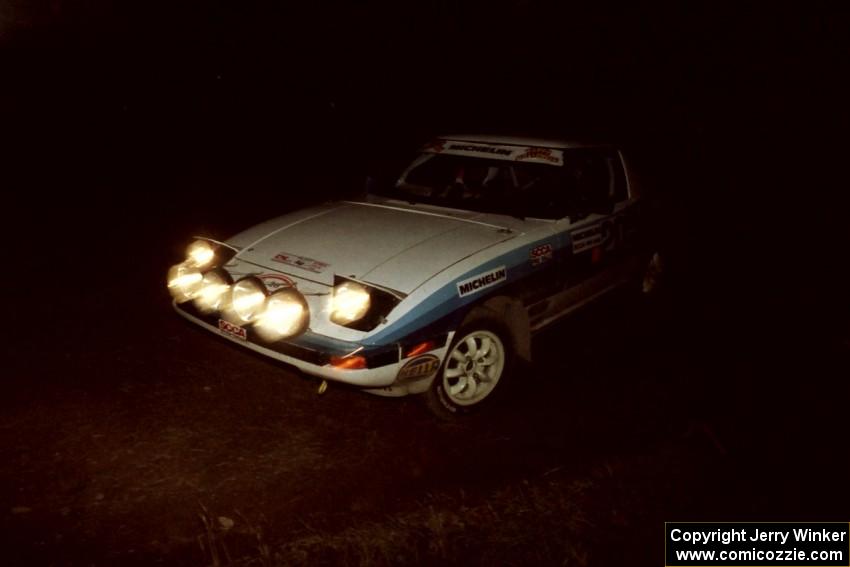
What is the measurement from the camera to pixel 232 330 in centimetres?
347

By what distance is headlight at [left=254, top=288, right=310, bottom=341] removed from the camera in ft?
10.8

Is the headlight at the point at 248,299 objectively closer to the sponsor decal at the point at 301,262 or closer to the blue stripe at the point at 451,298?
the sponsor decal at the point at 301,262

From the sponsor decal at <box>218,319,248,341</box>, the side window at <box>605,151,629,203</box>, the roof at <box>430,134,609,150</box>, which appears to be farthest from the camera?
the side window at <box>605,151,629,203</box>

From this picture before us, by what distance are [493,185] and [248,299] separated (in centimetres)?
224

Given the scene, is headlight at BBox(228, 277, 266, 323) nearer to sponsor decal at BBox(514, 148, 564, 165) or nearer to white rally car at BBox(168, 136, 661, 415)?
white rally car at BBox(168, 136, 661, 415)

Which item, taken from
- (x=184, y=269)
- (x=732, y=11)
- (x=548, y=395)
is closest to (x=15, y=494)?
(x=184, y=269)

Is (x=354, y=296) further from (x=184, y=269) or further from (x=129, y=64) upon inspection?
(x=129, y=64)

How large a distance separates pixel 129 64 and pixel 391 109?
240 inches

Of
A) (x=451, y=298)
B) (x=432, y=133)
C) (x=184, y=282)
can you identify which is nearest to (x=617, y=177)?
(x=451, y=298)

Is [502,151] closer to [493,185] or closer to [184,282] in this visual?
[493,185]

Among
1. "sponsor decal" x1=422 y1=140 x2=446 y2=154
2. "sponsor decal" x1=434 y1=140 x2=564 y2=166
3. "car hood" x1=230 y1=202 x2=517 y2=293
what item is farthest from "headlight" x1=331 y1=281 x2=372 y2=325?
"sponsor decal" x1=422 y1=140 x2=446 y2=154

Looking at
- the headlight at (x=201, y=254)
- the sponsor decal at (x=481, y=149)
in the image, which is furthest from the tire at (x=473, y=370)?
the headlight at (x=201, y=254)

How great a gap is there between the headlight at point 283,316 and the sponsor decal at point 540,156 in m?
2.09

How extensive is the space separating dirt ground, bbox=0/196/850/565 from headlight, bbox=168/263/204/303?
272mm
